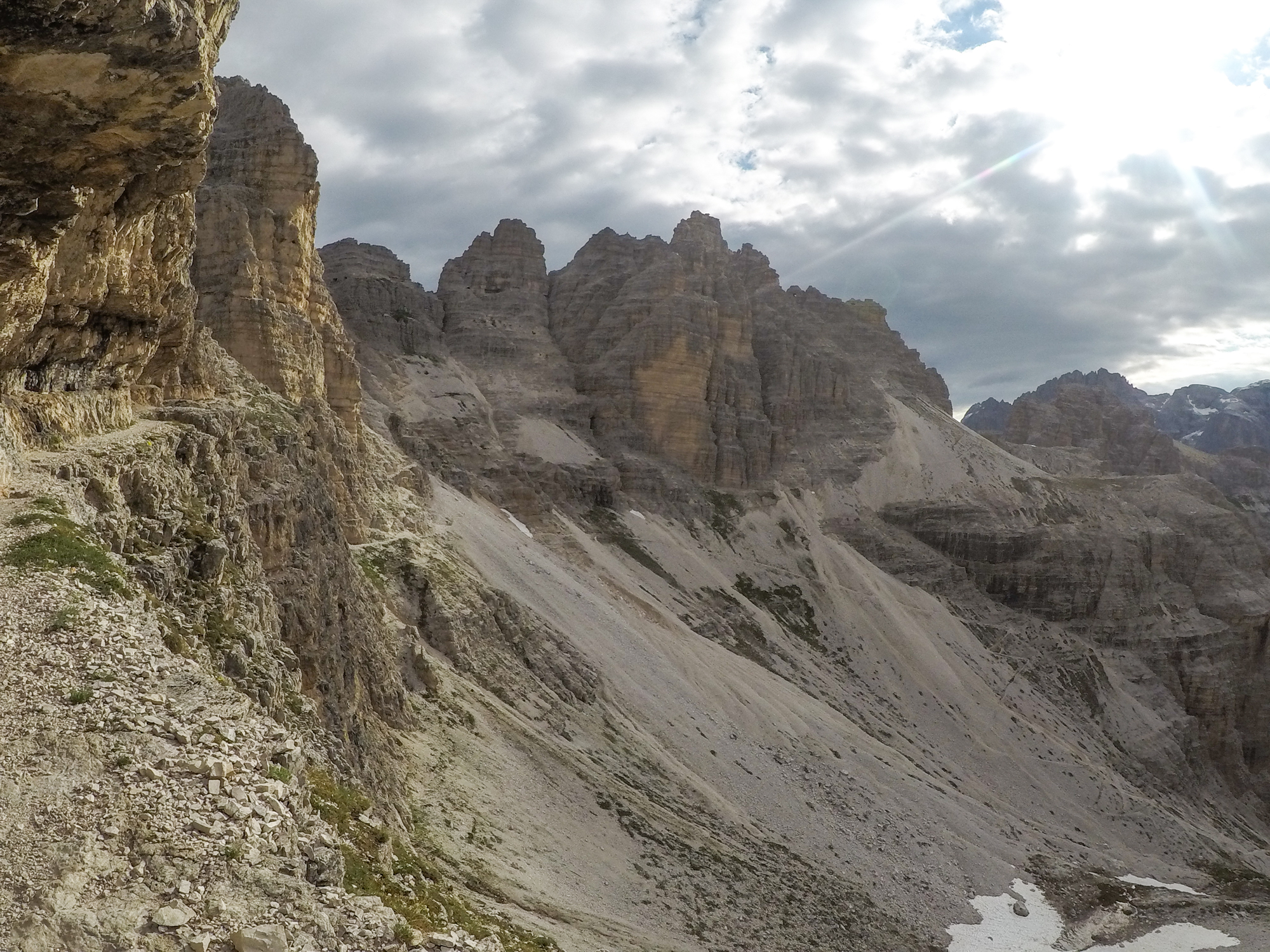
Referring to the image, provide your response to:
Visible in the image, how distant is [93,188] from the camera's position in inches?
644

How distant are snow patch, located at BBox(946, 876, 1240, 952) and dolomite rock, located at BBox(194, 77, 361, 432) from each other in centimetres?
3758

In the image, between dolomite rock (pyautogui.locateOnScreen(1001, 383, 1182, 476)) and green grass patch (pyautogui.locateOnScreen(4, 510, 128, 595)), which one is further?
dolomite rock (pyautogui.locateOnScreen(1001, 383, 1182, 476))

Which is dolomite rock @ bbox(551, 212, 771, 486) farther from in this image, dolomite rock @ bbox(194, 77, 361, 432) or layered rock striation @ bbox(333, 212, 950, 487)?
dolomite rock @ bbox(194, 77, 361, 432)

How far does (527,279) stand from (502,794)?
85141mm

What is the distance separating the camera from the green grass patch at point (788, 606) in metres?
78.7

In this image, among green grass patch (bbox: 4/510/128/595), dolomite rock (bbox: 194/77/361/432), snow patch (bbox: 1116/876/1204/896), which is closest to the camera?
green grass patch (bbox: 4/510/128/595)

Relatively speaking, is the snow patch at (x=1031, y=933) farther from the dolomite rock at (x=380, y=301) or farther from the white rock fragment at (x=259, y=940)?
the dolomite rock at (x=380, y=301)

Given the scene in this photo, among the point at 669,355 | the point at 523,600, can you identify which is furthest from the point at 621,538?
the point at 523,600

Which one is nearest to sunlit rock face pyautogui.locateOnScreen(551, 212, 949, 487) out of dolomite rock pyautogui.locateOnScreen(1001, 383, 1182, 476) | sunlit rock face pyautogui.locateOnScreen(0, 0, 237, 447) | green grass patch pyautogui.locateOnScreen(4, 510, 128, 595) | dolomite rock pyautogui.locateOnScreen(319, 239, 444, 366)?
dolomite rock pyautogui.locateOnScreen(319, 239, 444, 366)

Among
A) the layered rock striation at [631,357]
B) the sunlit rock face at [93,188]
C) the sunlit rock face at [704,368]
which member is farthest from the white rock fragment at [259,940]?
the sunlit rock face at [704,368]

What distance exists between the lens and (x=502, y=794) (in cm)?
3167

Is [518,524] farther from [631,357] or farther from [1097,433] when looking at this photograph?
[1097,433]

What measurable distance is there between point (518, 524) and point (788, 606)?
83.5ft

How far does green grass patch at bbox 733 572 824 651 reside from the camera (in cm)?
7869
